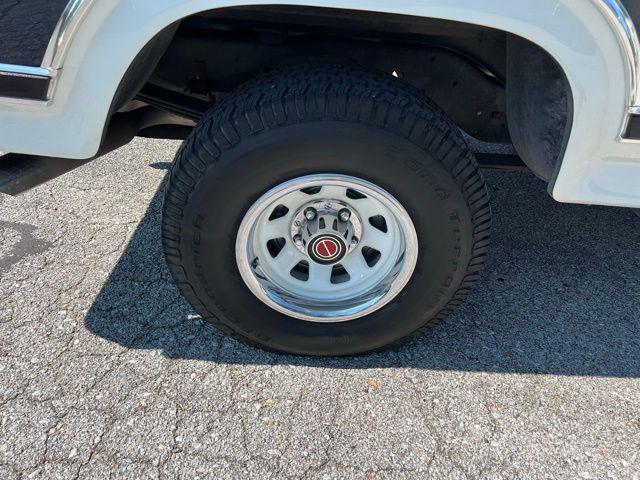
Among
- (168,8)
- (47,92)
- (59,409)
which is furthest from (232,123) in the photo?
(59,409)

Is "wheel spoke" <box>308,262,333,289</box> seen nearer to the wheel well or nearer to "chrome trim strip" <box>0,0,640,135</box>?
the wheel well

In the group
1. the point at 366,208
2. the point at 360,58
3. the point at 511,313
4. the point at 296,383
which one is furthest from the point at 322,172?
the point at 511,313

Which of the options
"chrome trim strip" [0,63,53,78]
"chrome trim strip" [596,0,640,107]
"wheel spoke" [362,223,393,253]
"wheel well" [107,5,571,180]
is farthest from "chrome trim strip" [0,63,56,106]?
"chrome trim strip" [596,0,640,107]

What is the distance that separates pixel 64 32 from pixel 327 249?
1128mm

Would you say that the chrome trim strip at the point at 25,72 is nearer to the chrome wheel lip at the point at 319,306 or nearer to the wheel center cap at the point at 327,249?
the chrome wheel lip at the point at 319,306

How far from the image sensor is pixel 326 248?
2.18 meters

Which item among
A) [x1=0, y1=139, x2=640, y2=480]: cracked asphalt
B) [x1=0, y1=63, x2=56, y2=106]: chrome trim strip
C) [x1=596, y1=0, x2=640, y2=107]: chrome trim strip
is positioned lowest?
[x1=0, y1=139, x2=640, y2=480]: cracked asphalt

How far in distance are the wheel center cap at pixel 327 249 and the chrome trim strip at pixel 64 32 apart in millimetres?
1032

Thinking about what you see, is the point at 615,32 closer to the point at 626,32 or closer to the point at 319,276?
the point at 626,32

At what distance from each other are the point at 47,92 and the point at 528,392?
1960 mm

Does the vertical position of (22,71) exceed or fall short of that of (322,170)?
it exceeds it

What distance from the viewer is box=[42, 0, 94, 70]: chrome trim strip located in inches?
63.7

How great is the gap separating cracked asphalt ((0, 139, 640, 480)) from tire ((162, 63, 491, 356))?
28 cm

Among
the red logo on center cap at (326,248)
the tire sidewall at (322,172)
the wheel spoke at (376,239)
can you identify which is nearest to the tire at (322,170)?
the tire sidewall at (322,172)
